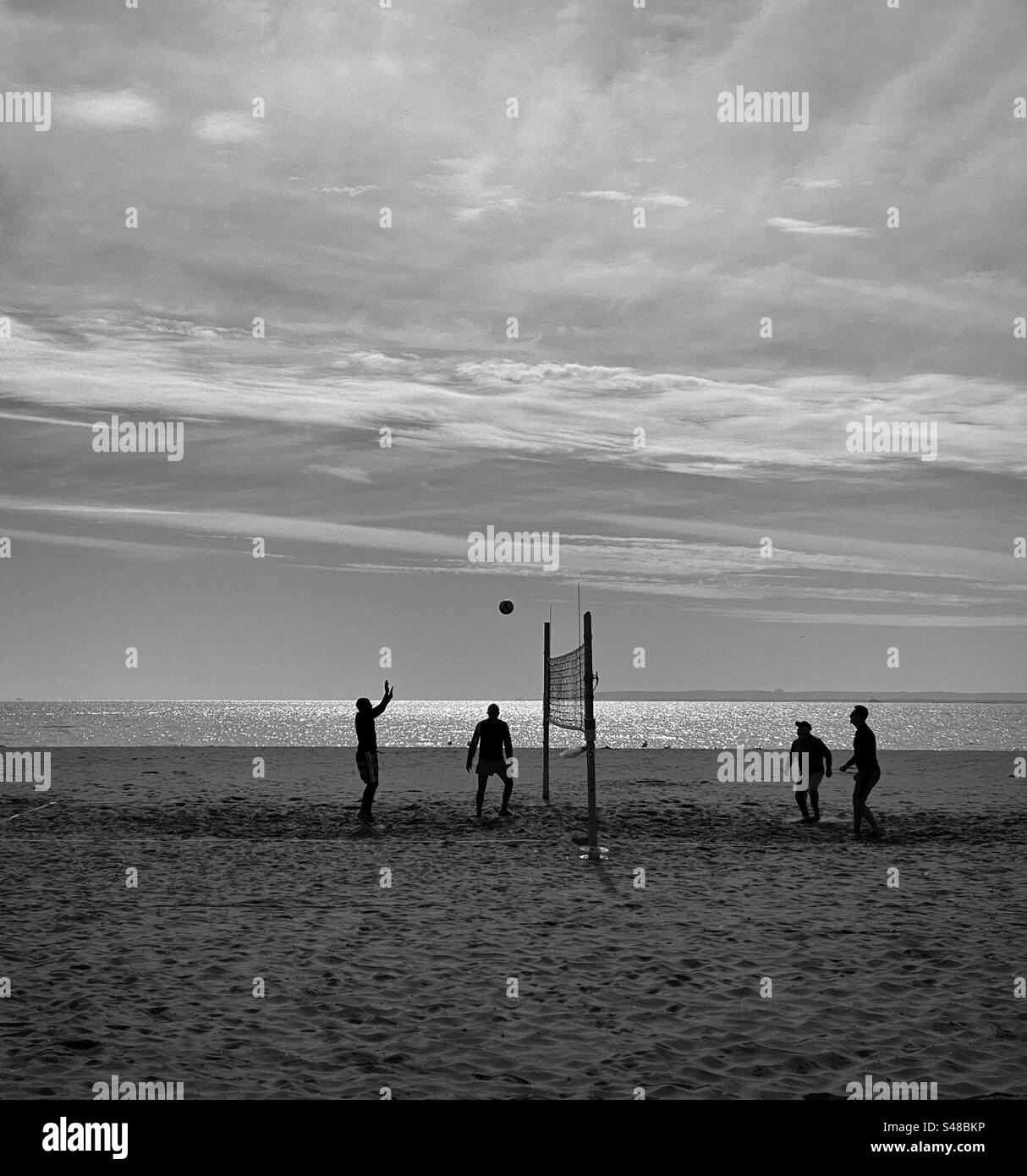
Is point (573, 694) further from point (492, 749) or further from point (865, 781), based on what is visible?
point (865, 781)

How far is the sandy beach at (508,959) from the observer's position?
5688 mm

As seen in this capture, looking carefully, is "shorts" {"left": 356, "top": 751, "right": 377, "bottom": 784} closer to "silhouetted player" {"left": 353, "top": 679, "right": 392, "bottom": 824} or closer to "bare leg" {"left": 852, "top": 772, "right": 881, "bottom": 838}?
"silhouetted player" {"left": 353, "top": 679, "right": 392, "bottom": 824}

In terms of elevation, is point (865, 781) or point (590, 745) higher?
point (590, 745)

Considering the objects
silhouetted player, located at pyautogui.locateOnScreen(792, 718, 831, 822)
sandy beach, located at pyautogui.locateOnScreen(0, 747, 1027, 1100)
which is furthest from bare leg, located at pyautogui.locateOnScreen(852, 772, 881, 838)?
silhouetted player, located at pyautogui.locateOnScreen(792, 718, 831, 822)

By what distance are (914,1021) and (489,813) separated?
1176 centimetres

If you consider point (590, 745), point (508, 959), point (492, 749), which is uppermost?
point (590, 745)

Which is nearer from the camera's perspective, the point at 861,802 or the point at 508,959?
the point at 508,959

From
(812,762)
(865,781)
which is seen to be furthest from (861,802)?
(812,762)

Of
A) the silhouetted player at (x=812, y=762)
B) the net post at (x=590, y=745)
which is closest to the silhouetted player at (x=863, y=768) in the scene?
the silhouetted player at (x=812, y=762)

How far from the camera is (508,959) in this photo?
313 inches

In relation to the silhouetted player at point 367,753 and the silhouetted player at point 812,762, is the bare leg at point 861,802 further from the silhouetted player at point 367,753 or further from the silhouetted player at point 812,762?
the silhouetted player at point 367,753

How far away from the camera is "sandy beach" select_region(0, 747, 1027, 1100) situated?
569cm

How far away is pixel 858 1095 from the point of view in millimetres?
5316
